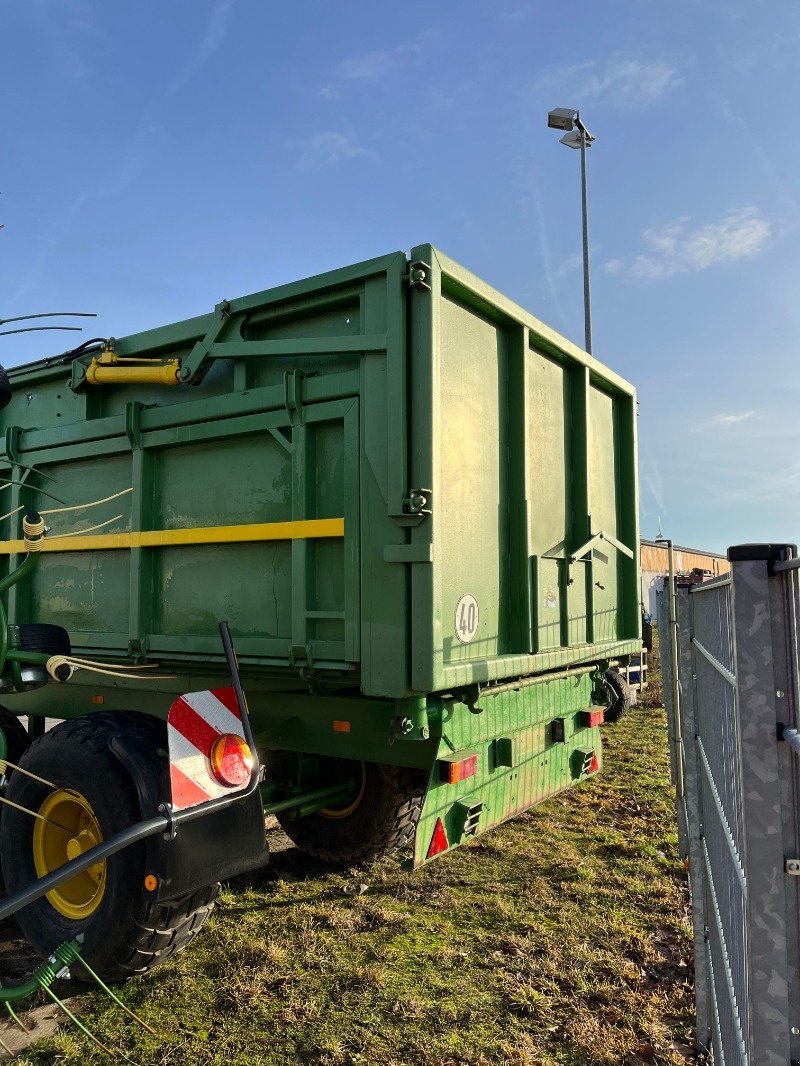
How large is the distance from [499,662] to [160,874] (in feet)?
5.55

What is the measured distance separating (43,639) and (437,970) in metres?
2.35

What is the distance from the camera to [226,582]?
3760 millimetres

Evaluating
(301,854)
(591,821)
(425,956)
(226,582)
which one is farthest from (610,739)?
(226,582)

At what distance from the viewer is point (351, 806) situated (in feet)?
14.8

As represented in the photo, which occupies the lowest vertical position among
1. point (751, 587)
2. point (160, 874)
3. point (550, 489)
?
point (160, 874)

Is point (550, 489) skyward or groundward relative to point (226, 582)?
skyward

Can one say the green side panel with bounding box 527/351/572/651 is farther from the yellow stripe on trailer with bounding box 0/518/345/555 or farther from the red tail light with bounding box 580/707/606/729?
the yellow stripe on trailer with bounding box 0/518/345/555

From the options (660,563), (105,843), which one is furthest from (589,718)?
(660,563)

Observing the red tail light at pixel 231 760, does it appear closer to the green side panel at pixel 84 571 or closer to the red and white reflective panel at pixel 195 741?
the red and white reflective panel at pixel 195 741

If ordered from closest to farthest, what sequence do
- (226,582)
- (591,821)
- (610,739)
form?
(226,582), (591,821), (610,739)

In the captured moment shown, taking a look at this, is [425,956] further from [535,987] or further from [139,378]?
[139,378]

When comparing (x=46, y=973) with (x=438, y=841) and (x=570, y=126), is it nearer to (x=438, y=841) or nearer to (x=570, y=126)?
(x=438, y=841)

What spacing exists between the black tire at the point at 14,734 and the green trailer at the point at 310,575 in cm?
17

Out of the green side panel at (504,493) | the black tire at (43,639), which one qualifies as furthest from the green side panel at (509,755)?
the black tire at (43,639)
